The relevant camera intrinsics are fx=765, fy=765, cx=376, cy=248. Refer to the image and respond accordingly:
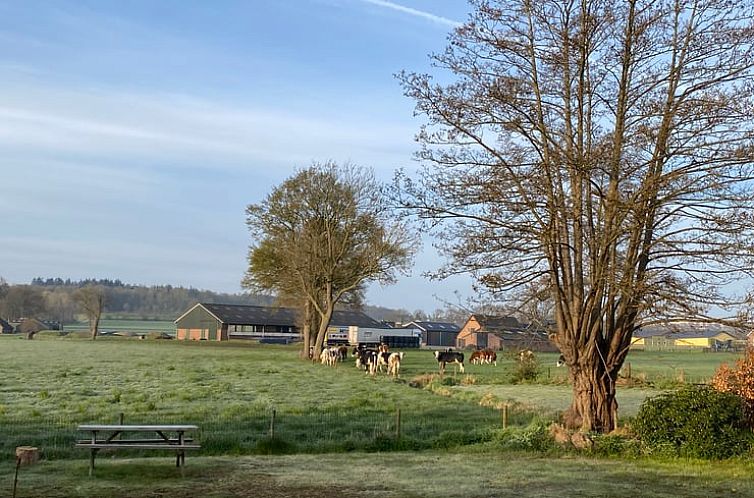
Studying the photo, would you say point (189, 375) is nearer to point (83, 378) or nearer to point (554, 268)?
point (83, 378)

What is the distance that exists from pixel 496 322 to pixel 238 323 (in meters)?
85.4

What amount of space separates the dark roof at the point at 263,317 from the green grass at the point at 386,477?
284 feet

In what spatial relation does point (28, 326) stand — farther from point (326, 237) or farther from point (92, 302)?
point (326, 237)

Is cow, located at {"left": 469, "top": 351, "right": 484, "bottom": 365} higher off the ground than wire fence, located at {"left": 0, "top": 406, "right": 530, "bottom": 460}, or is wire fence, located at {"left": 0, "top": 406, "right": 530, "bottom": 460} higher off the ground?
cow, located at {"left": 469, "top": 351, "right": 484, "bottom": 365}

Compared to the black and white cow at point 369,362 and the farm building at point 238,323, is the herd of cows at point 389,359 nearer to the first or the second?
the black and white cow at point 369,362

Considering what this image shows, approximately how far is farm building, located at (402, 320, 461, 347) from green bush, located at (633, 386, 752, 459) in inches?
3995

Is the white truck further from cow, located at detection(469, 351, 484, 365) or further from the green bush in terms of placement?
the green bush

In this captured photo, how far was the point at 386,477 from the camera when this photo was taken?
1282 cm

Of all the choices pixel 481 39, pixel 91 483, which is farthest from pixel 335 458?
pixel 481 39

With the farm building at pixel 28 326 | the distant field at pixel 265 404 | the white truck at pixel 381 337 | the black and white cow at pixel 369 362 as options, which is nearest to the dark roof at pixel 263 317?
the white truck at pixel 381 337

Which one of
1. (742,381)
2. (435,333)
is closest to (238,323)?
(435,333)

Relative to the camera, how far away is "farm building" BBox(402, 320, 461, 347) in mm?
118625

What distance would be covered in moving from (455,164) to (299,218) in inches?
1477

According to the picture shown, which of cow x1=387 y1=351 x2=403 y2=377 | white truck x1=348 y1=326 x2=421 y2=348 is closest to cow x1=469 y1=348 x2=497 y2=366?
cow x1=387 y1=351 x2=403 y2=377
